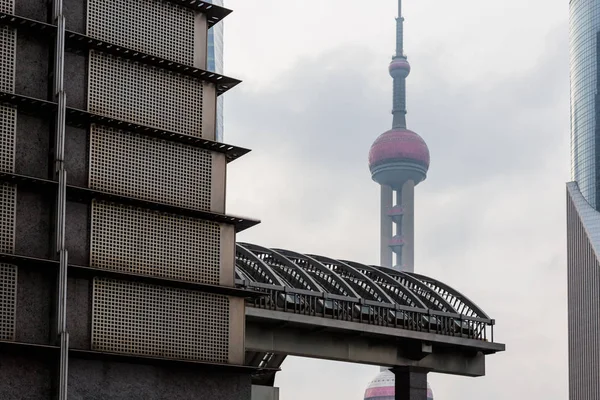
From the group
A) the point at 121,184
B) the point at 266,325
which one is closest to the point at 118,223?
the point at 121,184

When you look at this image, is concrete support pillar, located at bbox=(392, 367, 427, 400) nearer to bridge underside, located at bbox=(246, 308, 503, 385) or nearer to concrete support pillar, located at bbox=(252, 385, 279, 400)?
bridge underside, located at bbox=(246, 308, 503, 385)

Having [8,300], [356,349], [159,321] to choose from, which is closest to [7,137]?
[8,300]

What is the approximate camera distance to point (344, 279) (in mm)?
77062

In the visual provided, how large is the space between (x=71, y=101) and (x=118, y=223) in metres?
4.53

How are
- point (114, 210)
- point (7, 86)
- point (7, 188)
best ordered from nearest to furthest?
point (7, 188) → point (7, 86) → point (114, 210)

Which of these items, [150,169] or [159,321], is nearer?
[159,321]

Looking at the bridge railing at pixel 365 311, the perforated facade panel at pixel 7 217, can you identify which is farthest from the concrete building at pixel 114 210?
the bridge railing at pixel 365 311

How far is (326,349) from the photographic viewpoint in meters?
71.6

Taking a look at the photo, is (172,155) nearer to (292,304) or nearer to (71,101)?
(71,101)

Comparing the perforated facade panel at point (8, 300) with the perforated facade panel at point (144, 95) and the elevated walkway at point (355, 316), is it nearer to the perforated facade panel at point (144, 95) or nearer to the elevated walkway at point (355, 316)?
the perforated facade panel at point (144, 95)

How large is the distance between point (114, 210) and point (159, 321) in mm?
4142

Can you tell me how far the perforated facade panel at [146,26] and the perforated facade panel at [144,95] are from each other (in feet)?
2.72

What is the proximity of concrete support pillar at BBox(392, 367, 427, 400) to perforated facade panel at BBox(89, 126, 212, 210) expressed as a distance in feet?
103

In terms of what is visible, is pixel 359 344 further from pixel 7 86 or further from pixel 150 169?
pixel 7 86
